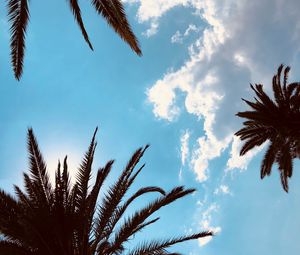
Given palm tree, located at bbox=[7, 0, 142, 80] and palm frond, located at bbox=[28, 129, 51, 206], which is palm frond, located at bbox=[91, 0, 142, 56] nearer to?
palm tree, located at bbox=[7, 0, 142, 80]

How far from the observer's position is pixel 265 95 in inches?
821

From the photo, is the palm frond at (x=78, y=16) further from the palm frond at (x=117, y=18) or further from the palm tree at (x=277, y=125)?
the palm tree at (x=277, y=125)

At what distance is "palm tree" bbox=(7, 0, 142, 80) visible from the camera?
8000 mm

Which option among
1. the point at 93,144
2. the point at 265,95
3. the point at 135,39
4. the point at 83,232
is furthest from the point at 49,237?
the point at 265,95

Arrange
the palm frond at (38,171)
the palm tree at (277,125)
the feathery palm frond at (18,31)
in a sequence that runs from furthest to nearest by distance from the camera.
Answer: the palm tree at (277,125) < the palm frond at (38,171) < the feathery palm frond at (18,31)

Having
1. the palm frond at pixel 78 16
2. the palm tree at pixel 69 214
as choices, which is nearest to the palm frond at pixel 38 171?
the palm tree at pixel 69 214

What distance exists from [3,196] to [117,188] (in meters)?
2.90

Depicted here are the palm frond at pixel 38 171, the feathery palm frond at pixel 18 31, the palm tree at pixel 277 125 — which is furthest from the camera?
the palm tree at pixel 277 125

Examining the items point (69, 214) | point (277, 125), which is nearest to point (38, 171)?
point (69, 214)

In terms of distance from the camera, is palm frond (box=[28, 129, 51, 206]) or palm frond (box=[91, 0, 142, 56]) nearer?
palm frond (box=[91, 0, 142, 56])

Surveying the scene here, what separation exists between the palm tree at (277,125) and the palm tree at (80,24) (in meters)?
13.5

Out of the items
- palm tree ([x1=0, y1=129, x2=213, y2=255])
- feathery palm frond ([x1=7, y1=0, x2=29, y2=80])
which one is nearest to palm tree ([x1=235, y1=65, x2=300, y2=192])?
palm tree ([x1=0, y1=129, x2=213, y2=255])

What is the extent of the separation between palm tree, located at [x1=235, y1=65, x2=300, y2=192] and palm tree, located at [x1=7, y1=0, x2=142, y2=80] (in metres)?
13.5

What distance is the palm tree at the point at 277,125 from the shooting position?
20219 mm
